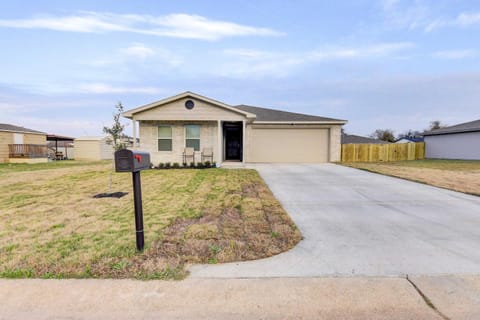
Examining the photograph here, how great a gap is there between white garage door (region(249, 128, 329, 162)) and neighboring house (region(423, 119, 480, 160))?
14309 mm

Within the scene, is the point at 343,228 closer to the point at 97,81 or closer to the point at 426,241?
the point at 426,241

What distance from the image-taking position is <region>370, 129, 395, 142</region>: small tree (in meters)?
47.9

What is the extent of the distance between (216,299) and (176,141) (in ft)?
38.3

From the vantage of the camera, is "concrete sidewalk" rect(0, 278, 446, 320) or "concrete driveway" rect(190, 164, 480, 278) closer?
"concrete sidewalk" rect(0, 278, 446, 320)

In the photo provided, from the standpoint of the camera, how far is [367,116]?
113 feet

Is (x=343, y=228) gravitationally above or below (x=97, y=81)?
below

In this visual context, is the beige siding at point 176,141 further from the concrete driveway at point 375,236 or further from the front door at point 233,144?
the concrete driveway at point 375,236

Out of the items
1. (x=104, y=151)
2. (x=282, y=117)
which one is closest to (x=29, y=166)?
(x=104, y=151)

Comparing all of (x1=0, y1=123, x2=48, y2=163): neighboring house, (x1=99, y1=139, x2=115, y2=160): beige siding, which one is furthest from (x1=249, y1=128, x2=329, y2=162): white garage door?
(x1=0, y1=123, x2=48, y2=163): neighboring house

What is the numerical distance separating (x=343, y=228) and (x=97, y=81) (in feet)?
74.5

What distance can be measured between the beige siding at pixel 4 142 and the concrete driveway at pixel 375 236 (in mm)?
24240

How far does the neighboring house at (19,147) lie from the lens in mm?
19578

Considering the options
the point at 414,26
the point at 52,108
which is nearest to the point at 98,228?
the point at 414,26

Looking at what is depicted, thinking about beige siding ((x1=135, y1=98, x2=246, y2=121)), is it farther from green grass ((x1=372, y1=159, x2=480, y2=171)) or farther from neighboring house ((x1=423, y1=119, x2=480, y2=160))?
neighboring house ((x1=423, y1=119, x2=480, y2=160))
